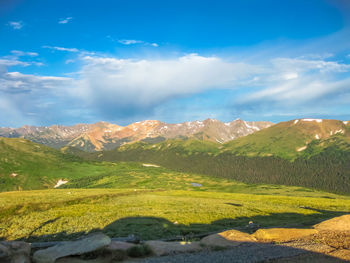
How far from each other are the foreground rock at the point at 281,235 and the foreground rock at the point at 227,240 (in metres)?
1.17

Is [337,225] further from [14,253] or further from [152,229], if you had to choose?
[14,253]

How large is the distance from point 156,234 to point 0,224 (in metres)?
31.1

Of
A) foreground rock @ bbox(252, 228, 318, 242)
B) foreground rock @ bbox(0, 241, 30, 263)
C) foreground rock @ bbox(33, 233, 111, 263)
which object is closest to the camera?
foreground rock @ bbox(0, 241, 30, 263)

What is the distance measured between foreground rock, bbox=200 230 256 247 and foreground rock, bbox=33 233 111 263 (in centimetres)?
1122

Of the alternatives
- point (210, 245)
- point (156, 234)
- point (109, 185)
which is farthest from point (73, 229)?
point (109, 185)

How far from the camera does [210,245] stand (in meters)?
25.6

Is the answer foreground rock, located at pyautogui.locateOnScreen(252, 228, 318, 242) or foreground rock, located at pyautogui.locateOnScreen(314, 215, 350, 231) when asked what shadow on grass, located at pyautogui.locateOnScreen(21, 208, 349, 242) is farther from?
foreground rock, located at pyautogui.locateOnScreen(252, 228, 318, 242)

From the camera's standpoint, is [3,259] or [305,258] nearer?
[3,259]

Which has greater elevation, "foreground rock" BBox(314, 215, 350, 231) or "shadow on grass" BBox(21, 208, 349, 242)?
"foreground rock" BBox(314, 215, 350, 231)

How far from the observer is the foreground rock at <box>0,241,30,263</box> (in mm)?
19831

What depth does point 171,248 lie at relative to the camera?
24.8 metres

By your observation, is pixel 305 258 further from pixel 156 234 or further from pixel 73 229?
pixel 73 229

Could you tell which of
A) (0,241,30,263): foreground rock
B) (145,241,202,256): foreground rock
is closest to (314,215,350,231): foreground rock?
(145,241,202,256): foreground rock

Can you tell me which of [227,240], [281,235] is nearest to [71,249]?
[227,240]
